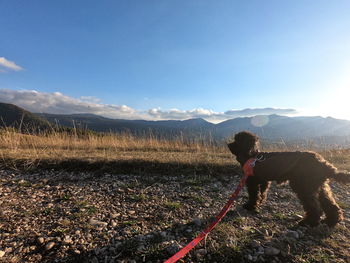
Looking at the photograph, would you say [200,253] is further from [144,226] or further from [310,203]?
[310,203]

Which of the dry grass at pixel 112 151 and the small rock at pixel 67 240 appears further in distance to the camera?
the dry grass at pixel 112 151

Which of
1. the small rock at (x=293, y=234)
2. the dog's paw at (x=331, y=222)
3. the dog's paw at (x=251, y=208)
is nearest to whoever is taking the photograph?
the small rock at (x=293, y=234)

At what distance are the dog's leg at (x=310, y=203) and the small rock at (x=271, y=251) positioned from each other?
1.23m

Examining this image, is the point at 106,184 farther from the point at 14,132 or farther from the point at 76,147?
the point at 14,132

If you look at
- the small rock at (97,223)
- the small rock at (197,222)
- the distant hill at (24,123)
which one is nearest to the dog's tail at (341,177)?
the small rock at (197,222)

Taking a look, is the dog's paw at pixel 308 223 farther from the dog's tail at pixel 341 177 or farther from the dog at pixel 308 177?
the dog's tail at pixel 341 177

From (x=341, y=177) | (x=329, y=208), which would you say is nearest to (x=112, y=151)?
(x=329, y=208)

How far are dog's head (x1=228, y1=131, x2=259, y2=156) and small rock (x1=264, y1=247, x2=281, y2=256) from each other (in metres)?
2.17

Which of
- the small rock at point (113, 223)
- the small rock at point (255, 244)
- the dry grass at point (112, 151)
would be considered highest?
the dry grass at point (112, 151)

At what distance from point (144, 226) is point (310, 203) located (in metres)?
3.11

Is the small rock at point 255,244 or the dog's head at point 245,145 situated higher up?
the dog's head at point 245,145

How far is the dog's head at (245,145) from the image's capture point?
15.7ft

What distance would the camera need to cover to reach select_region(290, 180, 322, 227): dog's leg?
368cm

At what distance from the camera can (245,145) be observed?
189 inches
